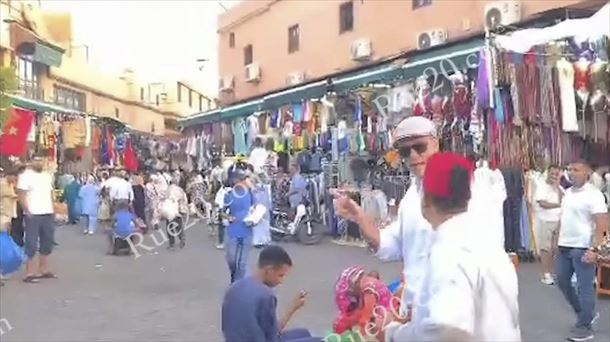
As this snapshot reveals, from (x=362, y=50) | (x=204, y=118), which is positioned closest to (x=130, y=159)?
(x=204, y=118)

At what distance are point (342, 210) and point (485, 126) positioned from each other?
678 centimetres

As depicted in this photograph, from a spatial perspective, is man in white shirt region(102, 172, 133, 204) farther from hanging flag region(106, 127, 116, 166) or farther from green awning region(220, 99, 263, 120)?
hanging flag region(106, 127, 116, 166)

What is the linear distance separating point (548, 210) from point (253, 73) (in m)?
21.6

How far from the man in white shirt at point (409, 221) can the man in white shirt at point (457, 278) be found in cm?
71

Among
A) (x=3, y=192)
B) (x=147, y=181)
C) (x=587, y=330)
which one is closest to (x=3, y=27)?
(x=147, y=181)

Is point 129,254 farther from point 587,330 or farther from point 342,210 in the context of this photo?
point 342,210

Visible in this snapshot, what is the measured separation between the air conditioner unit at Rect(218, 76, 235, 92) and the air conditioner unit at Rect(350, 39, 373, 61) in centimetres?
1194

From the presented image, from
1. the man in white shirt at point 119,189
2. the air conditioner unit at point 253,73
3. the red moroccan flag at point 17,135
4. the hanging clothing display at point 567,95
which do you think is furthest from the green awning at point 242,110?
the air conditioner unit at point 253,73

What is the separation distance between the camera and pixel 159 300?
34.3 ft

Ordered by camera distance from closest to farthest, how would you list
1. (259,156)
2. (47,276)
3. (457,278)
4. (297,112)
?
(457,278) → (47,276) → (297,112) → (259,156)

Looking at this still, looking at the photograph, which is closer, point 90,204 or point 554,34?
point 554,34

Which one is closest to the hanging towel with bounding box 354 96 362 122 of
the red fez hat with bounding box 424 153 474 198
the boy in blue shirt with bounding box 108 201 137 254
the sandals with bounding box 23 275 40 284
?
the boy in blue shirt with bounding box 108 201 137 254

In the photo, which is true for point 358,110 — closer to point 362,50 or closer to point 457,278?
point 362,50

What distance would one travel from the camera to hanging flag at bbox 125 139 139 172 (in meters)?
26.2
